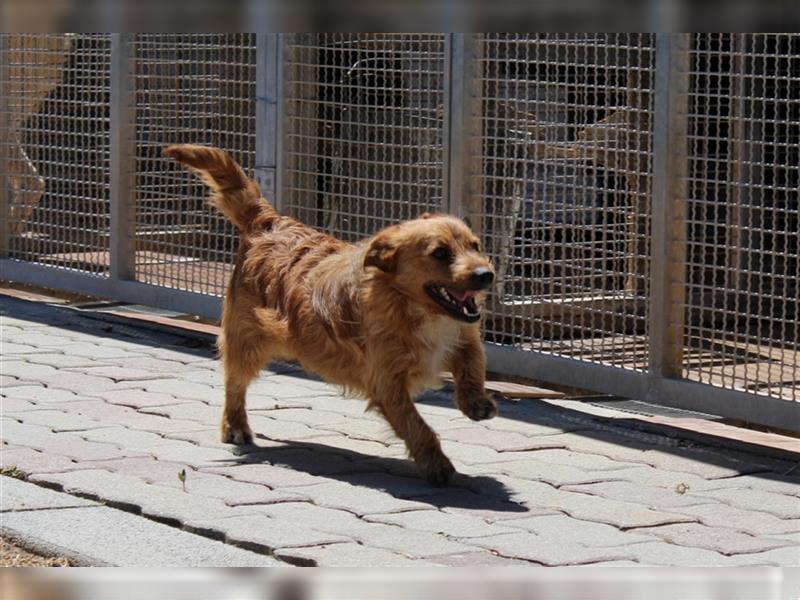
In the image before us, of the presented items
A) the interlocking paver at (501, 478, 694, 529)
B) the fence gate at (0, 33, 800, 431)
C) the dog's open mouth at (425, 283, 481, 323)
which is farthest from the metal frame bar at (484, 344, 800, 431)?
the dog's open mouth at (425, 283, 481, 323)

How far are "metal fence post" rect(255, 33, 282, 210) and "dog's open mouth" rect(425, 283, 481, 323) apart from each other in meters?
3.08

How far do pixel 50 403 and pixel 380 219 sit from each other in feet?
6.56

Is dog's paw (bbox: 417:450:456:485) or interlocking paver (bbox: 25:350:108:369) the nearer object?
dog's paw (bbox: 417:450:456:485)

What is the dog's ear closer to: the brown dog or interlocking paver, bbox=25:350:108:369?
the brown dog

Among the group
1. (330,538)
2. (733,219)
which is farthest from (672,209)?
(330,538)

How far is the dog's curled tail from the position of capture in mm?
5859

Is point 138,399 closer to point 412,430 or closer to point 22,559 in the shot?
point 412,430

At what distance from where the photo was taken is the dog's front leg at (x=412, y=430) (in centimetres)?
499

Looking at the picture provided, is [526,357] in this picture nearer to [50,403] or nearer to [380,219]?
[380,219]

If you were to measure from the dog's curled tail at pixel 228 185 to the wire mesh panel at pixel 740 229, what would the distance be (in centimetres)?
191

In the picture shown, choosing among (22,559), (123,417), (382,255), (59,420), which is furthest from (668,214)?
(22,559)

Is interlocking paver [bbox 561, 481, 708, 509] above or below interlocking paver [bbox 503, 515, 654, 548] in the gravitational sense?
above

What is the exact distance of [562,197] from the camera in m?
7.28

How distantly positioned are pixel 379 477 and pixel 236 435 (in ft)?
2.58
